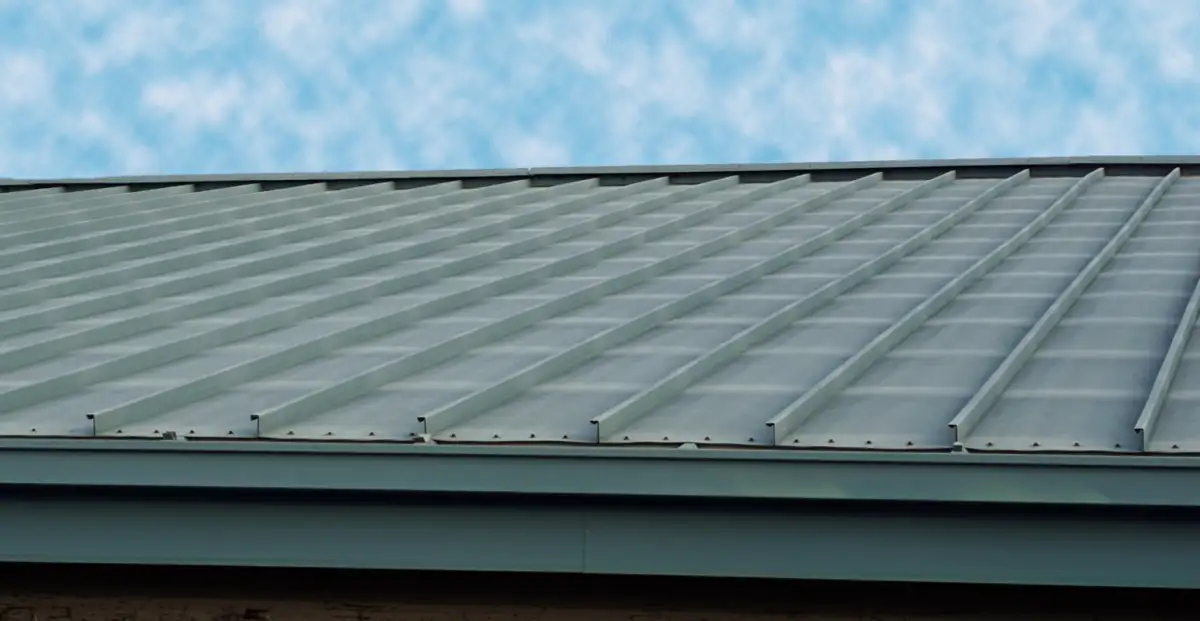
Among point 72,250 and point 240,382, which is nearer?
point 240,382

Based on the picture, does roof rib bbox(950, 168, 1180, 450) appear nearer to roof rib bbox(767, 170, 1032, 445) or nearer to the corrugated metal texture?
the corrugated metal texture

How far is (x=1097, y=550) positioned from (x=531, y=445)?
1.85 metres

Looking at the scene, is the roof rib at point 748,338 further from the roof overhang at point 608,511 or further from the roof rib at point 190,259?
the roof rib at point 190,259

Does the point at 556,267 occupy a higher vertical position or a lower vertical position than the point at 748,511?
higher

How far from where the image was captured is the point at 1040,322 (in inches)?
267

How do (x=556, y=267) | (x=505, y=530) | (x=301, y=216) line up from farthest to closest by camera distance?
(x=301, y=216) → (x=556, y=267) → (x=505, y=530)

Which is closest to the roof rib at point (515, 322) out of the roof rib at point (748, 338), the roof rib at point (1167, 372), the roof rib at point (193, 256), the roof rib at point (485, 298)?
the roof rib at point (485, 298)

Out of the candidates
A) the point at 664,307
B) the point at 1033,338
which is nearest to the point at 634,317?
the point at 664,307

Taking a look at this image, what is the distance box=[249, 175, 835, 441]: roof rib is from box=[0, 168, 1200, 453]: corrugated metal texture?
0.06 ft

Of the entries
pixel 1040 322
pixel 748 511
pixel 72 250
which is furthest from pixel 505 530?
pixel 72 250

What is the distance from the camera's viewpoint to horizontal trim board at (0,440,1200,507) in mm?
4348

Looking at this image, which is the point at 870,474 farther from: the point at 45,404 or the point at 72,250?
the point at 72,250

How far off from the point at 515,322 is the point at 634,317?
2.02 feet

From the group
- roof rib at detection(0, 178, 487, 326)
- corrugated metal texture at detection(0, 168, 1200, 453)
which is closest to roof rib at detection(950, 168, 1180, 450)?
corrugated metal texture at detection(0, 168, 1200, 453)
